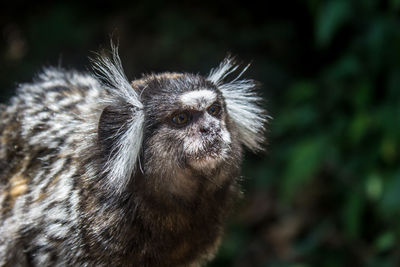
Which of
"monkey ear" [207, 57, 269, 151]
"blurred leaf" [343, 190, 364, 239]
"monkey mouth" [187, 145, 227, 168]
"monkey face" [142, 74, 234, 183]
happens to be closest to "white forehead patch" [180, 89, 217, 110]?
"monkey face" [142, 74, 234, 183]

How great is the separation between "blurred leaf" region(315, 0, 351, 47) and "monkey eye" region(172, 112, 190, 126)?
7.24 ft

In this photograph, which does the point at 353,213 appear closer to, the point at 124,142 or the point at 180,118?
the point at 180,118

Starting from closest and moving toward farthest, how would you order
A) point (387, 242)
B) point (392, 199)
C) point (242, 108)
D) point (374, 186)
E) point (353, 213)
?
point (242, 108) < point (387, 242) < point (392, 199) < point (374, 186) < point (353, 213)

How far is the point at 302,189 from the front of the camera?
508 cm

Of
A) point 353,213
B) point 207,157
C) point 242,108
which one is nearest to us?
point 207,157

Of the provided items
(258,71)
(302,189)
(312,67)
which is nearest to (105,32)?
(258,71)

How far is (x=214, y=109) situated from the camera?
8.77 ft

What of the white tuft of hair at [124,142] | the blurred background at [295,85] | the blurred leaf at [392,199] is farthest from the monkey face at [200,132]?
the blurred leaf at [392,199]

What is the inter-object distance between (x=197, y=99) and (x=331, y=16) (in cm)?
222

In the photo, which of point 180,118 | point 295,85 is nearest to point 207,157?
point 180,118

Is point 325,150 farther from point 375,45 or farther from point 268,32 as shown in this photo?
point 268,32

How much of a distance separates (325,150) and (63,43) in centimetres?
292

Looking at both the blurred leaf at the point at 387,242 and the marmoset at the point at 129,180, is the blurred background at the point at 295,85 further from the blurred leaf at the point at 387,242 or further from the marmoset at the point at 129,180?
the marmoset at the point at 129,180

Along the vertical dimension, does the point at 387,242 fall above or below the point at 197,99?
below
